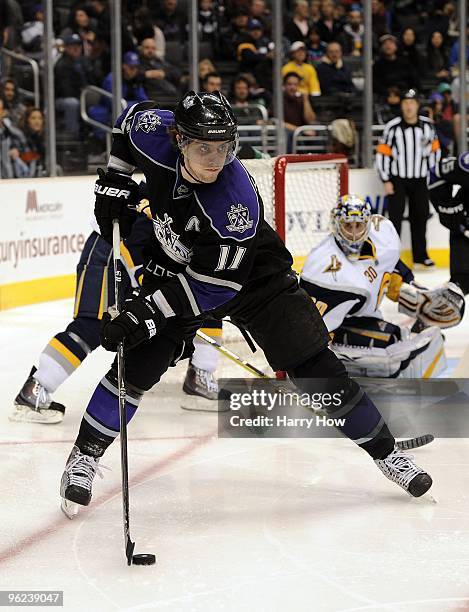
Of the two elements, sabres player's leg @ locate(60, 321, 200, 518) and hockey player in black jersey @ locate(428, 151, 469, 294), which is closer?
sabres player's leg @ locate(60, 321, 200, 518)

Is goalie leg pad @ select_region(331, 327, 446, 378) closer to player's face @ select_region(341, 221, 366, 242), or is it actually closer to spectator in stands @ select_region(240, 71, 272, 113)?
player's face @ select_region(341, 221, 366, 242)

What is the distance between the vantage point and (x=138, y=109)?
10.0 ft

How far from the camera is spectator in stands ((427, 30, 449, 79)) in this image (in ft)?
30.7

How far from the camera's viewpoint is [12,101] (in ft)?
22.7

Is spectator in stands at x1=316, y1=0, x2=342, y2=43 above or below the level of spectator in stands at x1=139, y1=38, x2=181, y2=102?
above

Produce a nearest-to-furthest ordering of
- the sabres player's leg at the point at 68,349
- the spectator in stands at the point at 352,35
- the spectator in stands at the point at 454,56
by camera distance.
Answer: the sabres player's leg at the point at 68,349 → the spectator in stands at the point at 352,35 → the spectator in stands at the point at 454,56

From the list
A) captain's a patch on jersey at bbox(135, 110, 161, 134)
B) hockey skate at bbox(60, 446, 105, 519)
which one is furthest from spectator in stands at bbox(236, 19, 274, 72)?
hockey skate at bbox(60, 446, 105, 519)

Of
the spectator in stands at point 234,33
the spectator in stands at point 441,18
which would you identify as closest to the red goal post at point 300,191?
the spectator in stands at point 234,33

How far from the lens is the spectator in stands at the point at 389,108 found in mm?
8906

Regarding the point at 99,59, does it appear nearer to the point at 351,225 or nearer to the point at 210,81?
the point at 210,81

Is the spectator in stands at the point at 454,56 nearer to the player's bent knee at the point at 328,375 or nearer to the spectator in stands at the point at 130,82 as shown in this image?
the spectator in stands at the point at 130,82

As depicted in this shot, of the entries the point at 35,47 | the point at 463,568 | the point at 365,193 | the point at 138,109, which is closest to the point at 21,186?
the point at 35,47

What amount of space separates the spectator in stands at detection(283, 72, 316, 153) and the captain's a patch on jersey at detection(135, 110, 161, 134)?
542cm

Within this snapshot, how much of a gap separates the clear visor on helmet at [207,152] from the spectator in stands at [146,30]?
5.42 metres
